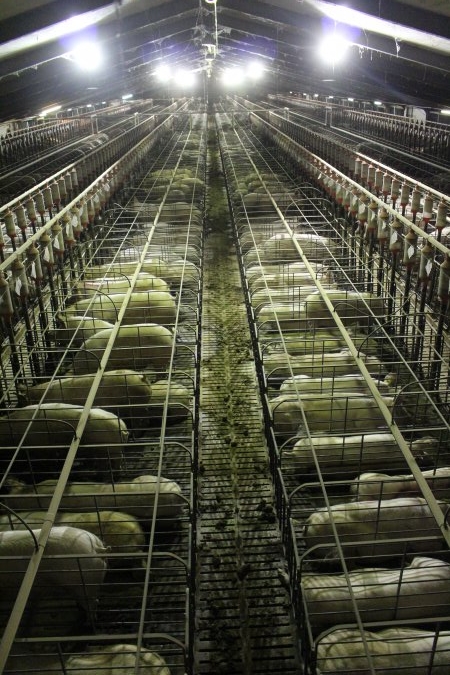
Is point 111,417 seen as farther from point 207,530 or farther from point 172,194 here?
point 172,194

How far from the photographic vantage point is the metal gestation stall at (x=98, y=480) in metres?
2.74

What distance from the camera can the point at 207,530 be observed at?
392cm

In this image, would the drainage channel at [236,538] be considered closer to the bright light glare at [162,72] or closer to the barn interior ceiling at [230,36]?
the barn interior ceiling at [230,36]

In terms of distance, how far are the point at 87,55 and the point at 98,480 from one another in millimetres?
8145

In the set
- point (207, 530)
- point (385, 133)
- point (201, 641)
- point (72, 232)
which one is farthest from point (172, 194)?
point (385, 133)

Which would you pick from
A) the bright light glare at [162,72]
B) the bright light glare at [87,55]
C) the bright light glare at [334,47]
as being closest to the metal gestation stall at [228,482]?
the bright light glare at [334,47]

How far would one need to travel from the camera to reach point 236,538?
3846 mm

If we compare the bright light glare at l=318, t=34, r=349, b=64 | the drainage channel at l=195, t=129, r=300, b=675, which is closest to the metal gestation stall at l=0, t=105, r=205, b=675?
the drainage channel at l=195, t=129, r=300, b=675

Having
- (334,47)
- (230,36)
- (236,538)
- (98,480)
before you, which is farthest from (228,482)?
(230,36)

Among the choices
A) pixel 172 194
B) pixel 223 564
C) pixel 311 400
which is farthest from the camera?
pixel 172 194

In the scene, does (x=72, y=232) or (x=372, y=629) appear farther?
(x=72, y=232)

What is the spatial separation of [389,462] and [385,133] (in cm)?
1914

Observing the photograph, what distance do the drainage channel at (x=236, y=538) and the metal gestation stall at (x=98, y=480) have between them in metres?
0.17

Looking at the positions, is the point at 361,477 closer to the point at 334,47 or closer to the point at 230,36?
the point at 334,47
